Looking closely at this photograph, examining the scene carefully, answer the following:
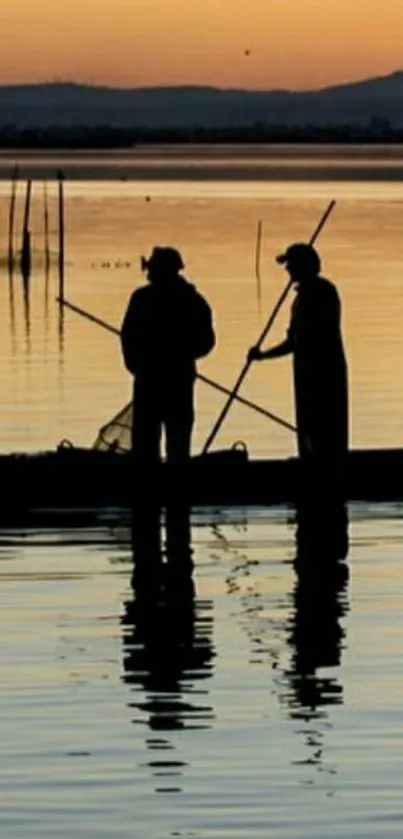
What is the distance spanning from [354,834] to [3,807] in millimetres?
1339

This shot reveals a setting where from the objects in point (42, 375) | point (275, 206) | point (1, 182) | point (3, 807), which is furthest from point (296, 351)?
point (1, 182)

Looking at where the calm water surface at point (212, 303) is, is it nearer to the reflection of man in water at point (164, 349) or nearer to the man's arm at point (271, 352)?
the reflection of man in water at point (164, 349)

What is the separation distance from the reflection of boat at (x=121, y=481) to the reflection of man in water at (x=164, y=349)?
21 centimetres

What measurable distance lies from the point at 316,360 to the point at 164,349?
3.21 feet

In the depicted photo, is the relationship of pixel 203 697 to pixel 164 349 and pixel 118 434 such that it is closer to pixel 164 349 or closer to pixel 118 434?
pixel 164 349

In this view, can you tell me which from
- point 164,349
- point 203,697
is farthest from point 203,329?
point 203,697

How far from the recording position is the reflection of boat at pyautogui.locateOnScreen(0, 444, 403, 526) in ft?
67.9

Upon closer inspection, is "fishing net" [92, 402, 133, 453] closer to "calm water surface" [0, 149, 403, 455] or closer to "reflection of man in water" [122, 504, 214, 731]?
"reflection of man in water" [122, 504, 214, 731]

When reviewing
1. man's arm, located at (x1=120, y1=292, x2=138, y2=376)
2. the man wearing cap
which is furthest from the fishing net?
the man wearing cap

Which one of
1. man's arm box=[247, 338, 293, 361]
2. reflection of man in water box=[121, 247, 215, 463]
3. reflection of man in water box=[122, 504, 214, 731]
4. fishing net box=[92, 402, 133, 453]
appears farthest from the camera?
fishing net box=[92, 402, 133, 453]

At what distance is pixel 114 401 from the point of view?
3006 centimetres

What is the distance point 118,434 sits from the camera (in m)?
21.4

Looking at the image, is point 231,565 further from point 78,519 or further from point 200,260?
point 200,260

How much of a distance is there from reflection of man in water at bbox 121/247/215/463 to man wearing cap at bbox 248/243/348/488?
522 mm
